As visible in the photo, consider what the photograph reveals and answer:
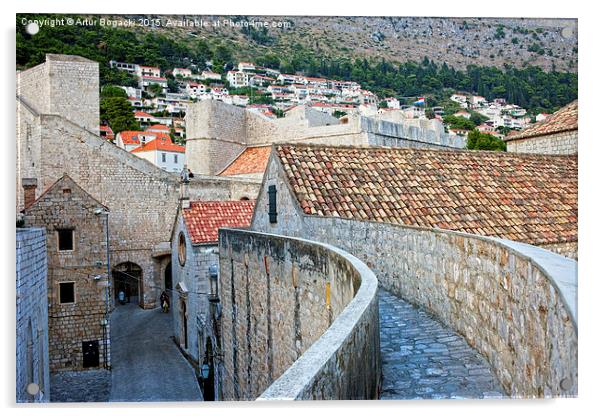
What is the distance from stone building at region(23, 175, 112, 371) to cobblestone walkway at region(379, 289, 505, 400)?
9385mm

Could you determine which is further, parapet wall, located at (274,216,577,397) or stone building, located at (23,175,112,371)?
stone building, located at (23,175,112,371)

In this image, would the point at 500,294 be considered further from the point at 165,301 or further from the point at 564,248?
the point at 165,301

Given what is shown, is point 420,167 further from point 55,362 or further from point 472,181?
point 55,362

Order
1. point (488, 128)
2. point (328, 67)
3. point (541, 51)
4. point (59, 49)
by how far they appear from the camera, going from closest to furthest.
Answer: point (541, 51) → point (59, 49) → point (328, 67) → point (488, 128)

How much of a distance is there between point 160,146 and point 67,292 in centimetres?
987

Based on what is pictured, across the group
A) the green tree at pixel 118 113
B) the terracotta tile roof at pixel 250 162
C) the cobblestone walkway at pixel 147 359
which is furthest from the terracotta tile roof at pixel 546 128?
the terracotta tile roof at pixel 250 162

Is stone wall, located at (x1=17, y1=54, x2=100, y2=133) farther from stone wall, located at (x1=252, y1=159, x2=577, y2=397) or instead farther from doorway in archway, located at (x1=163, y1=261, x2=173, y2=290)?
stone wall, located at (x1=252, y1=159, x2=577, y2=397)

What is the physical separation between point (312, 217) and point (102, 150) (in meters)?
14.0

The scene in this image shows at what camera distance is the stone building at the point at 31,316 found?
6141 mm

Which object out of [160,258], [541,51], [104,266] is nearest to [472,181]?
[541,51]

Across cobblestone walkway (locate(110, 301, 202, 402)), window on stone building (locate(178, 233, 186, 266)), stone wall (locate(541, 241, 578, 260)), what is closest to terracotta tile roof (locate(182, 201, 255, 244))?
window on stone building (locate(178, 233, 186, 266))

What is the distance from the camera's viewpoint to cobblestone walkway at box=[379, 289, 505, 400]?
424 cm

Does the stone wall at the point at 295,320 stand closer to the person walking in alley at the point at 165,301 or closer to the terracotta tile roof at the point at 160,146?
the person walking in alley at the point at 165,301

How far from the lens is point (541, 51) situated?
268 inches
